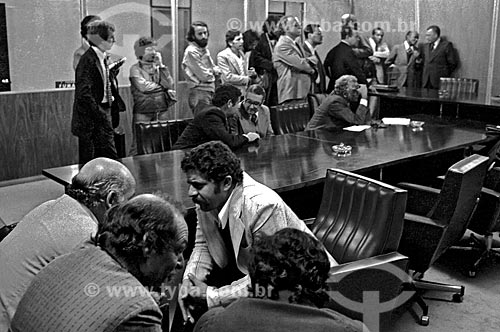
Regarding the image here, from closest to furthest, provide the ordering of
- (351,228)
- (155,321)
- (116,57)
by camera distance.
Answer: (155,321)
(351,228)
(116,57)

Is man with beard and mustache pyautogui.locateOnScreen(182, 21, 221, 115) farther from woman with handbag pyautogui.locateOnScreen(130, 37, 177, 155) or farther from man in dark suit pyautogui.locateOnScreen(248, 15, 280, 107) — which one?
man in dark suit pyautogui.locateOnScreen(248, 15, 280, 107)

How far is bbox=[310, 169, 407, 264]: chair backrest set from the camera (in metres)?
2.65

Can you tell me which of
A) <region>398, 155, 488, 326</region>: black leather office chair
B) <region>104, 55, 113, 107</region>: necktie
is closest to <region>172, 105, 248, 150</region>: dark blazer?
<region>104, 55, 113, 107</region>: necktie

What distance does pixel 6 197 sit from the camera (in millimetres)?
5566

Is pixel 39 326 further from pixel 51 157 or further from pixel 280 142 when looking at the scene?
pixel 51 157

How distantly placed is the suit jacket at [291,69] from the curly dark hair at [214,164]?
14.8 ft

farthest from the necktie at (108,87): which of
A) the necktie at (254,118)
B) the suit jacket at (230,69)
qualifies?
the suit jacket at (230,69)

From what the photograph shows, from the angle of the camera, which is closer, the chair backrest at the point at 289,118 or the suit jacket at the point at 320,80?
the chair backrest at the point at 289,118

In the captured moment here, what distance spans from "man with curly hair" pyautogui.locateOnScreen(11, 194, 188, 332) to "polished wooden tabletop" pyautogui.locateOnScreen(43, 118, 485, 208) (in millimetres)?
1282

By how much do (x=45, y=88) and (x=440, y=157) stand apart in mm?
3936

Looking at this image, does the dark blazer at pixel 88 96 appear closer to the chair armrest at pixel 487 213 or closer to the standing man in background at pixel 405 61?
the chair armrest at pixel 487 213

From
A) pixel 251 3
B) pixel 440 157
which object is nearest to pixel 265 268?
pixel 440 157

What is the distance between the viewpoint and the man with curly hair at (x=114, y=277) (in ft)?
4.81

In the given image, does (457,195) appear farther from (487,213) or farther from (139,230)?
(139,230)
